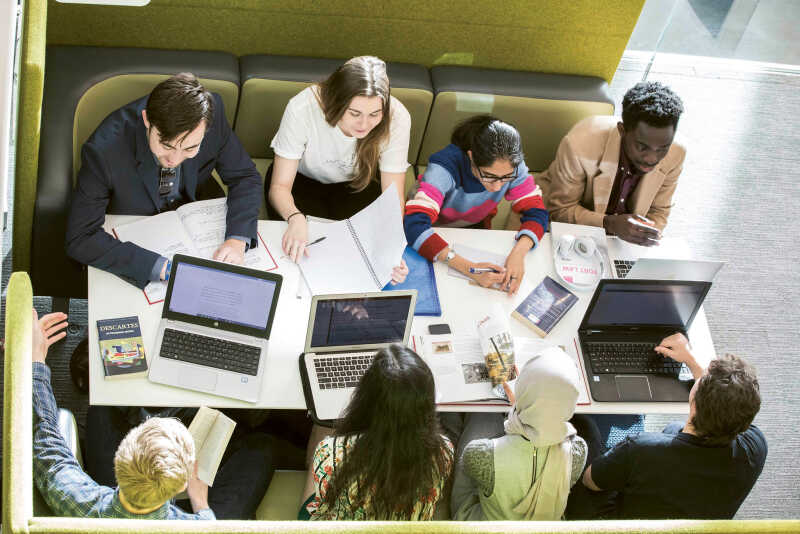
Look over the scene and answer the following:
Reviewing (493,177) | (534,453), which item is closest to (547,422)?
(534,453)

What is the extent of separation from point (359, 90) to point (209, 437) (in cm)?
120

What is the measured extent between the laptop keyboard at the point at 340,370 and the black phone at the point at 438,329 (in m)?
0.24

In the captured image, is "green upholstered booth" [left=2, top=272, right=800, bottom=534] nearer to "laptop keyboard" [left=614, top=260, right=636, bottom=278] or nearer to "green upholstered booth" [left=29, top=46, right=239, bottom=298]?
"green upholstered booth" [left=29, top=46, right=239, bottom=298]

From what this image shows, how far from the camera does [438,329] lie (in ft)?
8.18

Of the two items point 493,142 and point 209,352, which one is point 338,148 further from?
point 209,352

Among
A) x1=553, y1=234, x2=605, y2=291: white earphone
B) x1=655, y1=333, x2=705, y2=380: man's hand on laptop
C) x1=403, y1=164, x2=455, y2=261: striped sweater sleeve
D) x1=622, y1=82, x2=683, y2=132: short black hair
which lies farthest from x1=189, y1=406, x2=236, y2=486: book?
x1=622, y1=82, x2=683, y2=132: short black hair

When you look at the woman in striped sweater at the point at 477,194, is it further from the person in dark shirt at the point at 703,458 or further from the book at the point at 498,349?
the person in dark shirt at the point at 703,458

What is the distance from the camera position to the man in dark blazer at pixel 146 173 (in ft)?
7.64

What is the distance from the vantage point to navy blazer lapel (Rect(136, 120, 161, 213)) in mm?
2436

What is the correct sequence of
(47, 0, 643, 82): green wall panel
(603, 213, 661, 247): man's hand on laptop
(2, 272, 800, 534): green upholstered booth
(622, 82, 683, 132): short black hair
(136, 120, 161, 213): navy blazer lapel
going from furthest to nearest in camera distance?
(47, 0, 643, 82): green wall panel
(603, 213, 661, 247): man's hand on laptop
(622, 82, 683, 132): short black hair
(136, 120, 161, 213): navy blazer lapel
(2, 272, 800, 534): green upholstered booth

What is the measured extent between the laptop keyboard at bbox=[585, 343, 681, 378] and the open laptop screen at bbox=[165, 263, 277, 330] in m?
1.06

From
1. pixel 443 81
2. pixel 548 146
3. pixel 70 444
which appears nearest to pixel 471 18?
pixel 443 81

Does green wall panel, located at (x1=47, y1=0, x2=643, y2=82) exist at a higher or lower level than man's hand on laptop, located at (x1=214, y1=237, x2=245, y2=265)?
higher

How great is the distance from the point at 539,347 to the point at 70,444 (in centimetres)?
141
